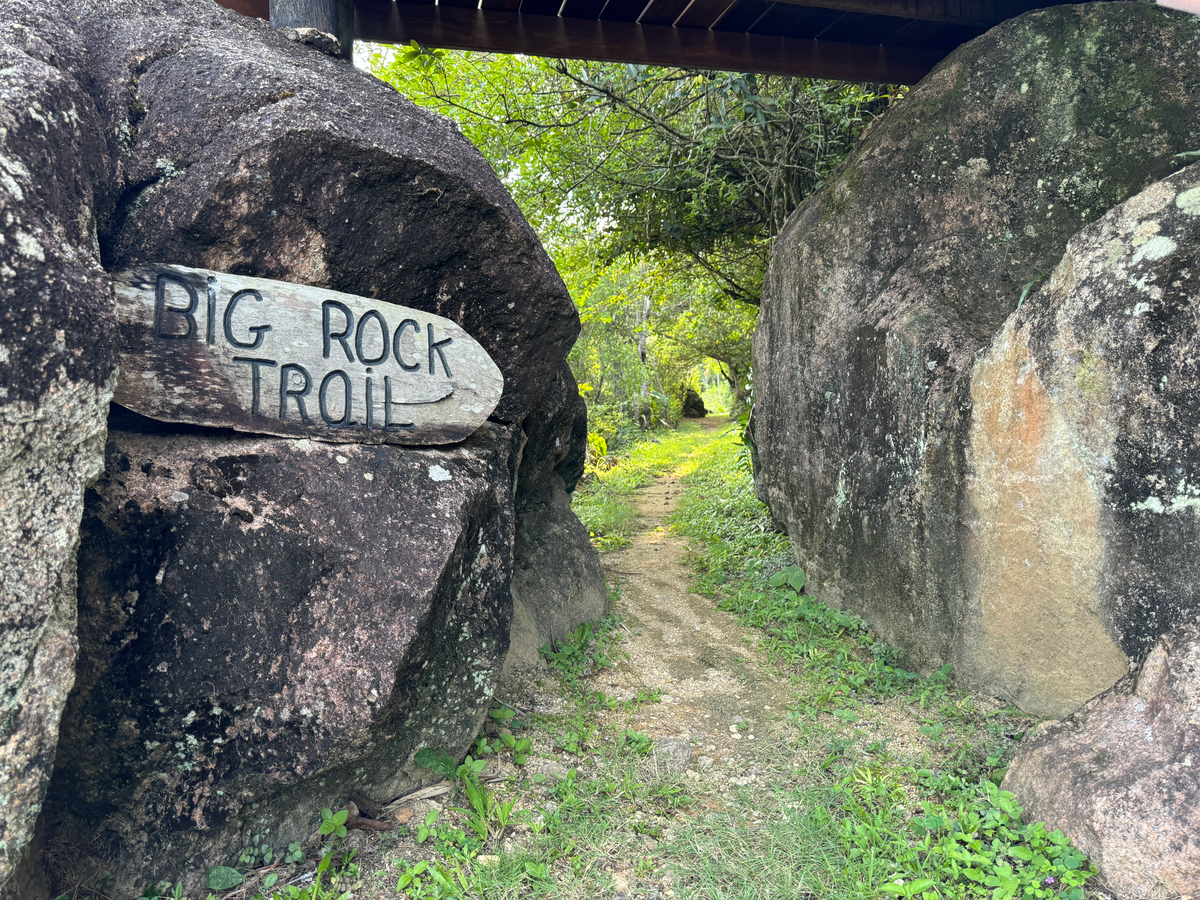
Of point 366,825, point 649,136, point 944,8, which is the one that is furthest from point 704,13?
point 366,825

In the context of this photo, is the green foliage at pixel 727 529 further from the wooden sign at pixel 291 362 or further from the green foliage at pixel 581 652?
the wooden sign at pixel 291 362

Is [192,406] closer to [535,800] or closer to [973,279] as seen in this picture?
[535,800]

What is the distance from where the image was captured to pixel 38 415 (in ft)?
5.65

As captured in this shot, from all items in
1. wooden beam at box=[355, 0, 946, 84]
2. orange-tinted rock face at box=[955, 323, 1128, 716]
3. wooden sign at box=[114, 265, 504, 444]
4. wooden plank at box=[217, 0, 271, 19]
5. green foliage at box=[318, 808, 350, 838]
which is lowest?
green foliage at box=[318, 808, 350, 838]

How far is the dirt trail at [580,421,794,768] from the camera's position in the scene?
3109 millimetres

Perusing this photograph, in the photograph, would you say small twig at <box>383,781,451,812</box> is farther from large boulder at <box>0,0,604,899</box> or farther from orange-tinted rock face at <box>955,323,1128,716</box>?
orange-tinted rock face at <box>955,323,1128,716</box>

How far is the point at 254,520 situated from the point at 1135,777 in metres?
2.69

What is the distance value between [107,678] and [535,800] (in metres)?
1.41

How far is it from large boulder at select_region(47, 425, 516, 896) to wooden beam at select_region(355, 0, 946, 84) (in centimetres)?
247

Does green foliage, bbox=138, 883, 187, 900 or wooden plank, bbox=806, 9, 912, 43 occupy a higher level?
wooden plank, bbox=806, 9, 912, 43

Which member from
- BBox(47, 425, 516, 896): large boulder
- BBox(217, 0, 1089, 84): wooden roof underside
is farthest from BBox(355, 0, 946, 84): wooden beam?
BBox(47, 425, 516, 896): large boulder

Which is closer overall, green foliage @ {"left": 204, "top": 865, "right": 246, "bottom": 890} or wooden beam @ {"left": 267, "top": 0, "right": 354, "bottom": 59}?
green foliage @ {"left": 204, "top": 865, "right": 246, "bottom": 890}

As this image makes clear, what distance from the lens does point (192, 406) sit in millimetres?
2262

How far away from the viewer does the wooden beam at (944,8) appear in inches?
139
